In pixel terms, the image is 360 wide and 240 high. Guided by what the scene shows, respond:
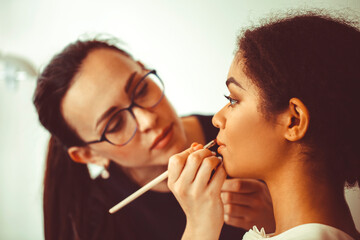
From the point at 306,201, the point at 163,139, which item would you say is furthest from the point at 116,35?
the point at 306,201

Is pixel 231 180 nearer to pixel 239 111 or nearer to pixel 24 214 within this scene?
pixel 239 111

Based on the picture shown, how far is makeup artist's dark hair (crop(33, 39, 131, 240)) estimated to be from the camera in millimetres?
646

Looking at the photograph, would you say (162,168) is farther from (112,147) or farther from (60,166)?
(60,166)

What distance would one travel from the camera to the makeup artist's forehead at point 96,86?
0.58 m

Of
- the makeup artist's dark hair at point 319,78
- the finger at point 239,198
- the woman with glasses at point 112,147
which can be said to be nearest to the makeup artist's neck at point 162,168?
the woman with glasses at point 112,147

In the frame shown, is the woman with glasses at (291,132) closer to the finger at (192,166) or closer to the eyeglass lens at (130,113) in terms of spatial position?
the finger at (192,166)

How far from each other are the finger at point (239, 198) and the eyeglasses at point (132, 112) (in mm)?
201

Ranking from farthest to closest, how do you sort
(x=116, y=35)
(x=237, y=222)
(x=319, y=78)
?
1. (x=116, y=35)
2. (x=237, y=222)
3. (x=319, y=78)

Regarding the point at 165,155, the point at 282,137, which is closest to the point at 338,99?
the point at 282,137

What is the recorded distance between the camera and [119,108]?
23.0 inches

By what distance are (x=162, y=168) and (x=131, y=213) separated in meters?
0.15

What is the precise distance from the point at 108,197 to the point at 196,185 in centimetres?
37

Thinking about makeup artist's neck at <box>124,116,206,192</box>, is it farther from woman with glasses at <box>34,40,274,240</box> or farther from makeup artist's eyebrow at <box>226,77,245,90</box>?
makeup artist's eyebrow at <box>226,77,245,90</box>

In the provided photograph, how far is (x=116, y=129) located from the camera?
24.0 inches
